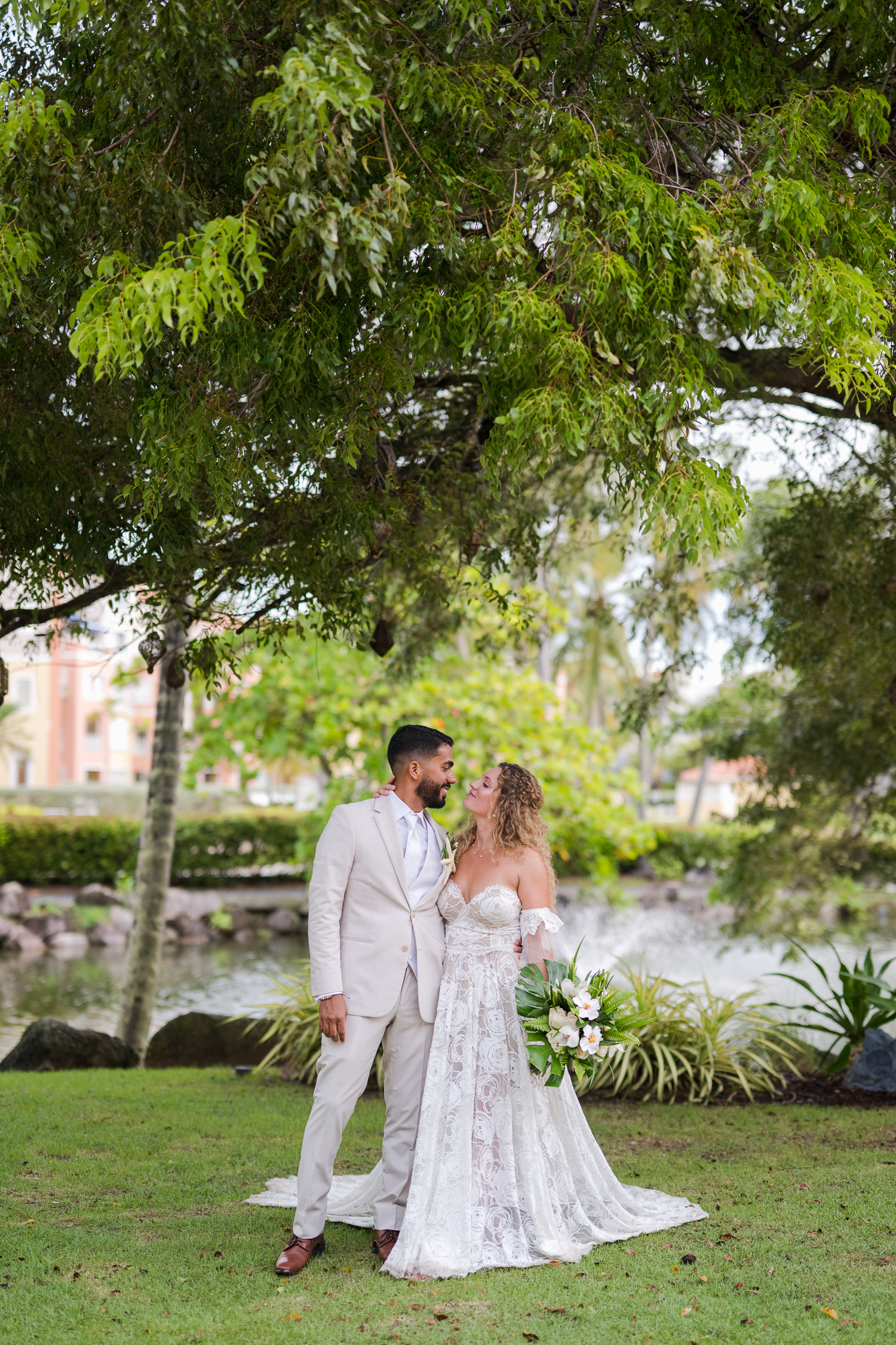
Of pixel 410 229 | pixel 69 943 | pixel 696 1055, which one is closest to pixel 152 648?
pixel 410 229

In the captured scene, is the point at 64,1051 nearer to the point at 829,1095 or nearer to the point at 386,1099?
the point at 386,1099

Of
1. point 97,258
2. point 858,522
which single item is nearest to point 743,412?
point 858,522

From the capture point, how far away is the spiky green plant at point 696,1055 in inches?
291

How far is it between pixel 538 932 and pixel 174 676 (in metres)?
3.89

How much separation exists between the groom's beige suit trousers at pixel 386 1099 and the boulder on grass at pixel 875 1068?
4069 mm

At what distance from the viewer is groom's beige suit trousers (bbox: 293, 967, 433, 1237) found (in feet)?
13.4

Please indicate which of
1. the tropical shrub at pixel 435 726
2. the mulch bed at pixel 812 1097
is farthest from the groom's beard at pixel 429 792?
the tropical shrub at pixel 435 726

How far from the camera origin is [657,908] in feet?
79.7

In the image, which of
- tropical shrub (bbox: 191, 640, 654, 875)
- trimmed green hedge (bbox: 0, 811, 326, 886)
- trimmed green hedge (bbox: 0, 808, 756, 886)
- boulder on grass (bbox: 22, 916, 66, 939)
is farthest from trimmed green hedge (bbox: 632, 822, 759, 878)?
boulder on grass (bbox: 22, 916, 66, 939)

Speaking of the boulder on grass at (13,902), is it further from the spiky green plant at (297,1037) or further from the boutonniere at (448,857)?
the boutonniere at (448,857)

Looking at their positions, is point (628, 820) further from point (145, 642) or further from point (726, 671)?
point (145, 642)

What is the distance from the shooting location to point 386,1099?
438cm

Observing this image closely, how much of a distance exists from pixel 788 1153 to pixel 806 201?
463cm

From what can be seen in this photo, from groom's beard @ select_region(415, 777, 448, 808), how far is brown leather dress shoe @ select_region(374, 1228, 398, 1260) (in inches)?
64.2
